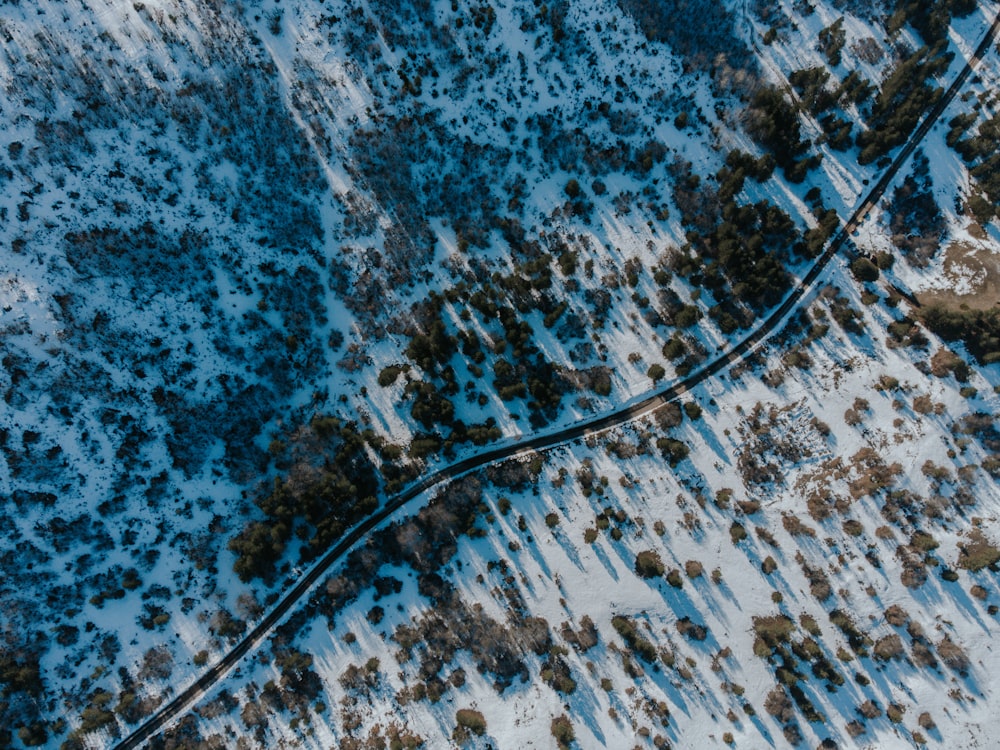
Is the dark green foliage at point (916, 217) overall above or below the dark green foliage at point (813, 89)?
below

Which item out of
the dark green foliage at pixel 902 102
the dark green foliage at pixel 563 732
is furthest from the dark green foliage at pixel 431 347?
the dark green foliage at pixel 902 102

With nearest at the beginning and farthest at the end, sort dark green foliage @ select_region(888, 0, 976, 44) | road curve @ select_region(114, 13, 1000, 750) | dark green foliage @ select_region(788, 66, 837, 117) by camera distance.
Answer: road curve @ select_region(114, 13, 1000, 750) → dark green foliage @ select_region(788, 66, 837, 117) → dark green foliage @ select_region(888, 0, 976, 44)

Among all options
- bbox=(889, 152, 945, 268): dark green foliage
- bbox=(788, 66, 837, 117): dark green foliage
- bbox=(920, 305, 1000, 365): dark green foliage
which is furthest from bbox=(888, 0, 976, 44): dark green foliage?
bbox=(920, 305, 1000, 365): dark green foliage

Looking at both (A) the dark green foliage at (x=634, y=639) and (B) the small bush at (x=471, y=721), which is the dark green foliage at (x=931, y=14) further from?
(B) the small bush at (x=471, y=721)

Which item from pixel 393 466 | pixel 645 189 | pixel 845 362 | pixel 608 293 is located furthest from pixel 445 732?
pixel 645 189

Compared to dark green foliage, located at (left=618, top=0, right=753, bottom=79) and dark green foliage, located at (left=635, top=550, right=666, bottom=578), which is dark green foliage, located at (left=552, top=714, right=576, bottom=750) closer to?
dark green foliage, located at (left=635, top=550, right=666, bottom=578)
